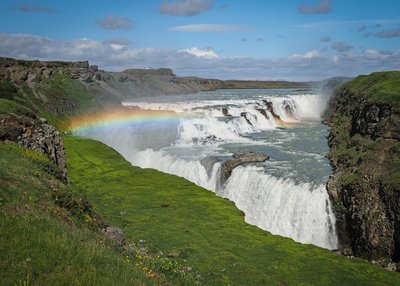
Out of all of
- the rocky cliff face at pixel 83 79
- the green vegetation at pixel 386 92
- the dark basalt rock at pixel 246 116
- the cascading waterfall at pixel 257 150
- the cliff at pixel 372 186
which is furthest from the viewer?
the rocky cliff face at pixel 83 79

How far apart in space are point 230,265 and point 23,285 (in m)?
15.6

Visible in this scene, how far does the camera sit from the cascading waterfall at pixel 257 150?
108ft

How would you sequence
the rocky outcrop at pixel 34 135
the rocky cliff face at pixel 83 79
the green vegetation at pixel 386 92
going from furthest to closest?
1. the rocky cliff face at pixel 83 79
2. the green vegetation at pixel 386 92
3. the rocky outcrop at pixel 34 135

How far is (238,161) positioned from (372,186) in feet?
51.8

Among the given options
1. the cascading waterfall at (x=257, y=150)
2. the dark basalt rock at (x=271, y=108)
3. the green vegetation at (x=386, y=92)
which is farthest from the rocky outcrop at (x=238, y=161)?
the dark basalt rock at (x=271, y=108)

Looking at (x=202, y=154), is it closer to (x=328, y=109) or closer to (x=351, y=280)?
(x=351, y=280)

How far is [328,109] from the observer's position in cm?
9800

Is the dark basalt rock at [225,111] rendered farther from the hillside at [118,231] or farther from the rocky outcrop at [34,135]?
the rocky outcrop at [34,135]

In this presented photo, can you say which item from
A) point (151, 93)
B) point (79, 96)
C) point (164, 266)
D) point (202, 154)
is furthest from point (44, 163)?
point (151, 93)

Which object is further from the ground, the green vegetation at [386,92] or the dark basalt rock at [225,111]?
the green vegetation at [386,92]

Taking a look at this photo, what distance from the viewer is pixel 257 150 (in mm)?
51562

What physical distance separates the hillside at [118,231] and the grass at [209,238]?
66 mm

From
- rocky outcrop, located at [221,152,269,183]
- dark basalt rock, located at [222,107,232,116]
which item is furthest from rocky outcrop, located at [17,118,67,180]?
dark basalt rock, located at [222,107,232,116]

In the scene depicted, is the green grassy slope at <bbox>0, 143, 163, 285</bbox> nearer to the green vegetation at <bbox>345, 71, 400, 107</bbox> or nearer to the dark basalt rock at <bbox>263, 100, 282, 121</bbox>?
the green vegetation at <bbox>345, 71, 400, 107</bbox>
